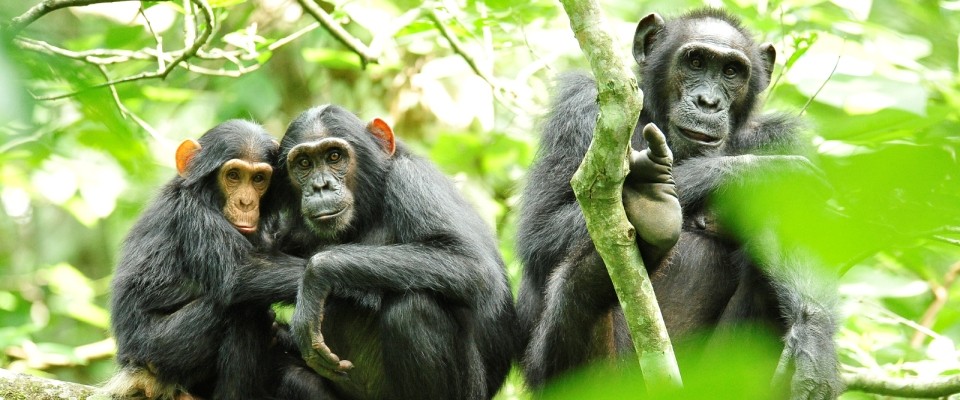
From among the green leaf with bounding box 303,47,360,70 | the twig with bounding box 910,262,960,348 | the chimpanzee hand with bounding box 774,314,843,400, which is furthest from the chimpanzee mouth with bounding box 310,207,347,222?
the twig with bounding box 910,262,960,348

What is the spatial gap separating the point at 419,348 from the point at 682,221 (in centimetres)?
137

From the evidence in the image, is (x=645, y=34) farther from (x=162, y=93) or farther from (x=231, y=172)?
(x=162, y=93)

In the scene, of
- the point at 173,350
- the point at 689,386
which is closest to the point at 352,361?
the point at 173,350

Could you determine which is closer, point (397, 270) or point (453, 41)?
point (397, 270)

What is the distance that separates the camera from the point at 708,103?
482 cm

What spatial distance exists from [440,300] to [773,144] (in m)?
1.91

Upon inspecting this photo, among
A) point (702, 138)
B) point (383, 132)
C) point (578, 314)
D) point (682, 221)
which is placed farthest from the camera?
point (383, 132)

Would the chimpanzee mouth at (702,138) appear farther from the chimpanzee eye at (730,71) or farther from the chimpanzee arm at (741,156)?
the chimpanzee eye at (730,71)

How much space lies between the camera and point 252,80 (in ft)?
28.5

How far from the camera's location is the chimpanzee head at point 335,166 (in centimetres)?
516

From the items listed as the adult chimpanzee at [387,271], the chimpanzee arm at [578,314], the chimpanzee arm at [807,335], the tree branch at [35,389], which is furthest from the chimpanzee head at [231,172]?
the chimpanzee arm at [807,335]

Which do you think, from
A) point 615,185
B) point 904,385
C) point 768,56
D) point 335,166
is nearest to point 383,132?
point 335,166

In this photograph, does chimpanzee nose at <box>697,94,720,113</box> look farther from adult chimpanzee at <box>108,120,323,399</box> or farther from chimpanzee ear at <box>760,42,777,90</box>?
adult chimpanzee at <box>108,120,323,399</box>

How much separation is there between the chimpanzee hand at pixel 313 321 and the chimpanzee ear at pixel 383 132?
1.09 meters
